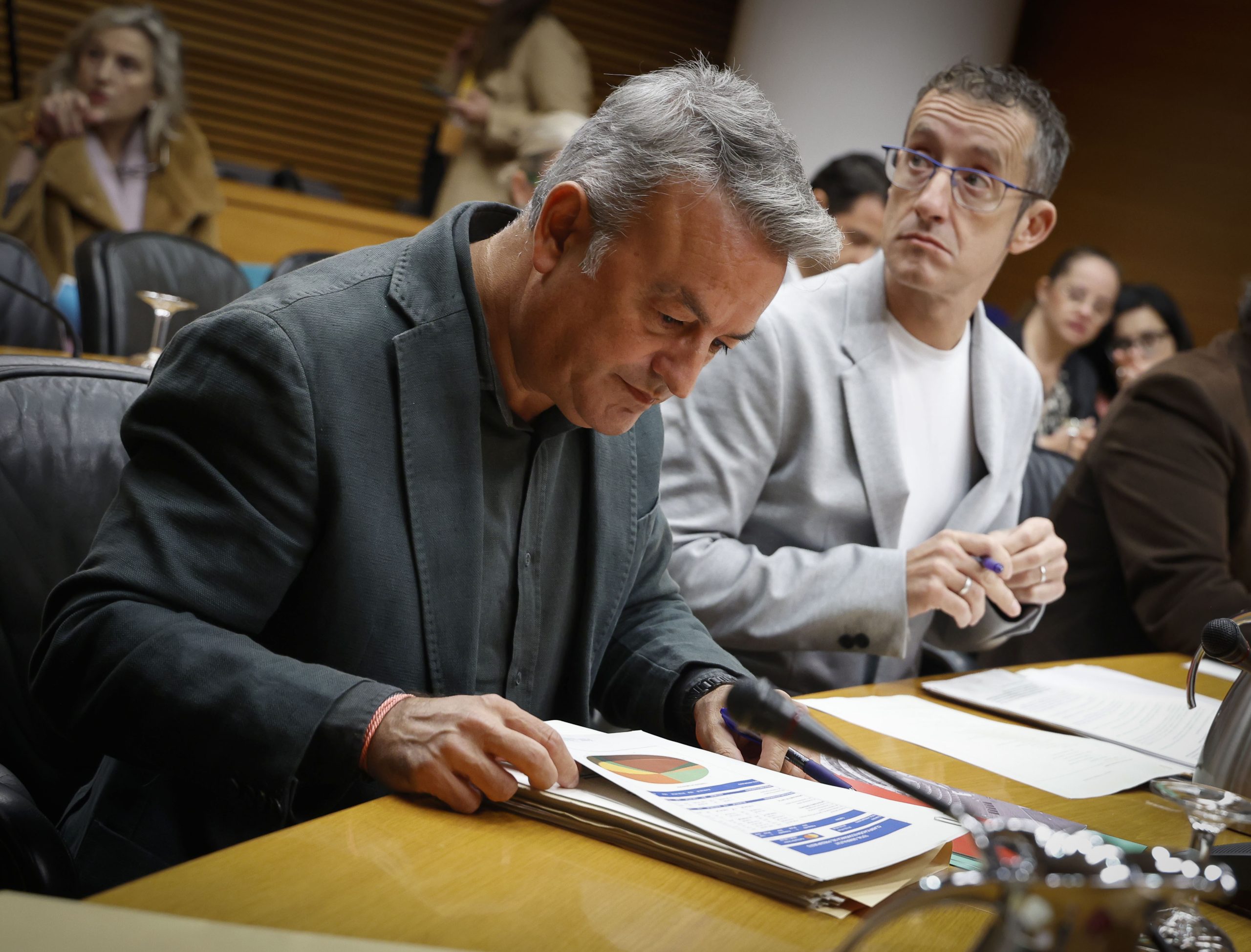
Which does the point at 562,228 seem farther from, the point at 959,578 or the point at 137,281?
the point at 137,281

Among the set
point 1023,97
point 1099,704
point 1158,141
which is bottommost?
point 1099,704

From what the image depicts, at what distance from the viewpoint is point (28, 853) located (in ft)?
3.21

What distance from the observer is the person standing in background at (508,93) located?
17.1ft

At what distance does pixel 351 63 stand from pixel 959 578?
24.1ft

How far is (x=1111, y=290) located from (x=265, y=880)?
16.5 feet

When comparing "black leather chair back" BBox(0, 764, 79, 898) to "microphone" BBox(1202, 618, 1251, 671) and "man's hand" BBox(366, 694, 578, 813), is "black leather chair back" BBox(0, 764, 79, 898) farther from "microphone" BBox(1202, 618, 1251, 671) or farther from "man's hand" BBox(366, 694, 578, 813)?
"microphone" BBox(1202, 618, 1251, 671)

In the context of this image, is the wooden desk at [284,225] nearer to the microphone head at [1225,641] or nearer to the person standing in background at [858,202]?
the person standing in background at [858,202]

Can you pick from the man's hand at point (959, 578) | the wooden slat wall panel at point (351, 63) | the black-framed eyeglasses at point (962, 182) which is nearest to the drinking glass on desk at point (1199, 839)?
the man's hand at point (959, 578)

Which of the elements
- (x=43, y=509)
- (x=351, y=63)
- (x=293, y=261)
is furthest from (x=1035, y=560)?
(x=351, y=63)

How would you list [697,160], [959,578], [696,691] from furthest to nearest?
1. [959,578]
2. [696,691]
3. [697,160]

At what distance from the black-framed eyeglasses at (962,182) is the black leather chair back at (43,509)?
4.35ft

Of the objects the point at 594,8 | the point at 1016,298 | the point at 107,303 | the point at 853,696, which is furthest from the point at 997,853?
the point at 594,8

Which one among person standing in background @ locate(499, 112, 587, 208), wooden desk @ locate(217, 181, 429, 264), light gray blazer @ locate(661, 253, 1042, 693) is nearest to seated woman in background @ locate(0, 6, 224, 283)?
wooden desk @ locate(217, 181, 429, 264)

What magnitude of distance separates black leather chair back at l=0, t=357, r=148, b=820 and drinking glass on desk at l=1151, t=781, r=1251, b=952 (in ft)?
3.38
